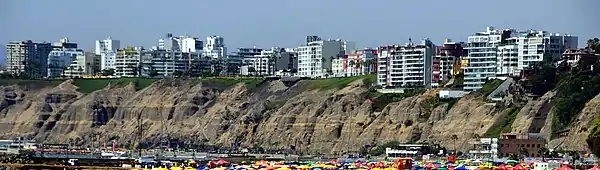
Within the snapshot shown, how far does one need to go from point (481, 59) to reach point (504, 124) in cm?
1422

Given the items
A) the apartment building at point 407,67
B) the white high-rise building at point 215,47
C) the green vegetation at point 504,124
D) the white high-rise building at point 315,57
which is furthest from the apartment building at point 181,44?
the green vegetation at point 504,124

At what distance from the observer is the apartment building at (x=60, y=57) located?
474ft

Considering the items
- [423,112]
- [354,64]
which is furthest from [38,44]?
[423,112]

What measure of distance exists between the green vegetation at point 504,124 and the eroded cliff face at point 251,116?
39cm

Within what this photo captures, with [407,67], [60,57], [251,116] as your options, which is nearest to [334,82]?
[407,67]

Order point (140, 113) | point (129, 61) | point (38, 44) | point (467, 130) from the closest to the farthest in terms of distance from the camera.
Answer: point (467, 130)
point (140, 113)
point (129, 61)
point (38, 44)

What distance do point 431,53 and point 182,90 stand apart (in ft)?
71.5

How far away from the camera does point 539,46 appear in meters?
87.1

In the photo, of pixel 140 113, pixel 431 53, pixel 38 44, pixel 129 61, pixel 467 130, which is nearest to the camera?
pixel 467 130

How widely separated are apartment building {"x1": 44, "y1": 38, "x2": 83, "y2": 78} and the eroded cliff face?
83.0 ft

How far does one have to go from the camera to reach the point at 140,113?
352 ft

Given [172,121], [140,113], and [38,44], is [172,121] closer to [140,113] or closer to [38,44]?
[140,113]

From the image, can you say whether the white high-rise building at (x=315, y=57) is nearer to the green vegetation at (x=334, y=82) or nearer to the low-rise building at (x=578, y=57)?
the green vegetation at (x=334, y=82)

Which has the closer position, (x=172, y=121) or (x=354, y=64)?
(x=172, y=121)
